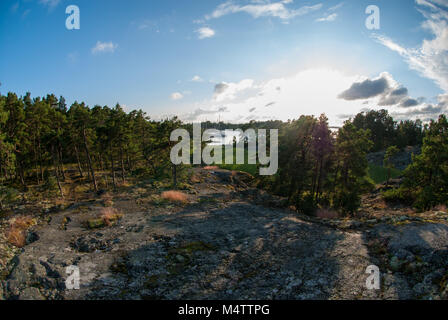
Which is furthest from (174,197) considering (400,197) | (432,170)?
(400,197)

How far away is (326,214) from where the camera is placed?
25828 mm

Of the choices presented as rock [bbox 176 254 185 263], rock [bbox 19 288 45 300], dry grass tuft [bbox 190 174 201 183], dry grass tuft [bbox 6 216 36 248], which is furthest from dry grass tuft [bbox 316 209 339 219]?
dry grass tuft [bbox 6 216 36 248]

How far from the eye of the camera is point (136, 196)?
32.3 metres

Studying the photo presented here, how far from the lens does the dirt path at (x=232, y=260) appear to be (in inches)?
391

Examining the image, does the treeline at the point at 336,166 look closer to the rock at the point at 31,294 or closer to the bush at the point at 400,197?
the bush at the point at 400,197

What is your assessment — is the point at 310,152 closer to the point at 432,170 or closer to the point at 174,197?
the point at 432,170

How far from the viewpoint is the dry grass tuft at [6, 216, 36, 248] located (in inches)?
597

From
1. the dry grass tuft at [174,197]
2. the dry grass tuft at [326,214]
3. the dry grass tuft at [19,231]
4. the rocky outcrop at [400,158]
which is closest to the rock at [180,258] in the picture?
the dry grass tuft at [19,231]

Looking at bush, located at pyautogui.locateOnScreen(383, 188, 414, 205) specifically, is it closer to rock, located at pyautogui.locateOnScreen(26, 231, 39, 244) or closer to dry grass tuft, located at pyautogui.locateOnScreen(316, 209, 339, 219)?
dry grass tuft, located at pyautogui.locateOnScreen(316, 209, 339, 219)

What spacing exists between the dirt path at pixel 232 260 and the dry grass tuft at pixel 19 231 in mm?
1014
